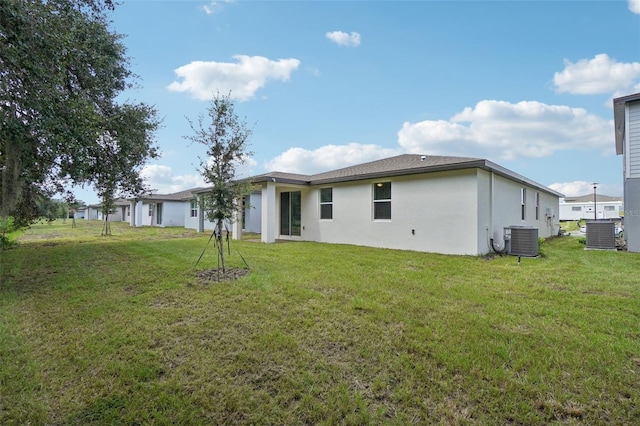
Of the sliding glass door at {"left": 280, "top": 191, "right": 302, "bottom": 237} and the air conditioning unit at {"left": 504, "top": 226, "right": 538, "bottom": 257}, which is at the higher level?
the sliding glass door at {"left": 280, "top": 191, "right": 302, "bottom": 237}

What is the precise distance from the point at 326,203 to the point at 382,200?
2.69m

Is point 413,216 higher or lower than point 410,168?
lower

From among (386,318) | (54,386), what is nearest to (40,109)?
(54,386)

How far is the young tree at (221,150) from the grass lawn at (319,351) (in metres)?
1.60

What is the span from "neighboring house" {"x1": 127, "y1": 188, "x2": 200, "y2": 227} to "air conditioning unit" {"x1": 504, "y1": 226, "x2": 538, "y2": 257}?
23132mm

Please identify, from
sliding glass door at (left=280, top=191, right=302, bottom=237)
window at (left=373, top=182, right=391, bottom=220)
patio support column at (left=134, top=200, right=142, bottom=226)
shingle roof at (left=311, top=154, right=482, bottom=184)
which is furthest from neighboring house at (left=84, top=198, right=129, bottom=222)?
window at (left=373, top=182, right=391, bottom=220)

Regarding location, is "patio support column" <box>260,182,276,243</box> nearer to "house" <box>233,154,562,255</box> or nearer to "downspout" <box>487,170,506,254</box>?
"house" <box>233,154,562,255</box>

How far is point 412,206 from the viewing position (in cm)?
1028

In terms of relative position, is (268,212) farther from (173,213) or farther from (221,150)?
(173,213)

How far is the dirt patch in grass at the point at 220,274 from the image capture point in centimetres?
582

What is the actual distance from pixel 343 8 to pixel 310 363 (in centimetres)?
970

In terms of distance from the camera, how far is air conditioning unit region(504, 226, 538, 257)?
8.94 m

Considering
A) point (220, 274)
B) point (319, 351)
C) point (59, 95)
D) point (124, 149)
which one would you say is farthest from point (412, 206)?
point (59, 95)

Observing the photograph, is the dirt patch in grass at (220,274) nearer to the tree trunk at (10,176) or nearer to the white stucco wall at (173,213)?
the tree trunk at (10,176)
